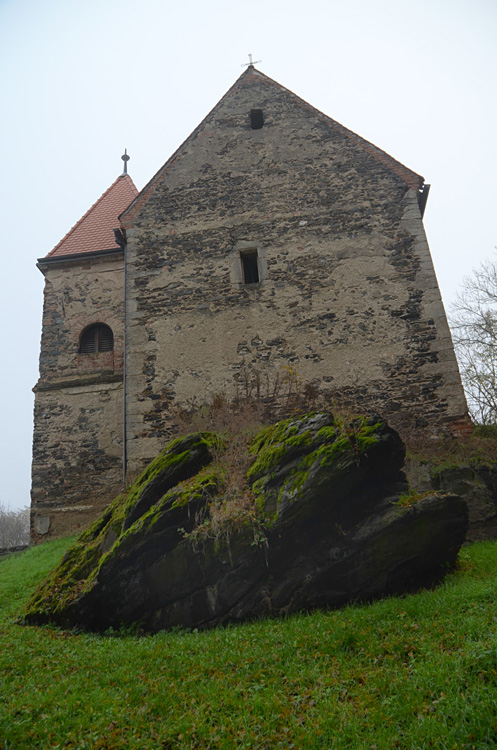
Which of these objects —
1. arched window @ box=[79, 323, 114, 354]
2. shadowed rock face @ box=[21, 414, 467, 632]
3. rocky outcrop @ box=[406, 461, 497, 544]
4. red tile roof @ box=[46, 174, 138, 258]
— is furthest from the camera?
red tile roof @ box=[46, 174, 138, 258]

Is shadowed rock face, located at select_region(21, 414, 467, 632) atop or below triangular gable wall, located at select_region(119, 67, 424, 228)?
below

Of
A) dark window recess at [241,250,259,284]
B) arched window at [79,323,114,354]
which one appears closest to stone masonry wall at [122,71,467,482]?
dark window recess at [241,250,259,284]

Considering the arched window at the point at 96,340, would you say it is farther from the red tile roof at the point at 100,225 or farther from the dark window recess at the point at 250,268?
the dark window recess at the point at 250,268

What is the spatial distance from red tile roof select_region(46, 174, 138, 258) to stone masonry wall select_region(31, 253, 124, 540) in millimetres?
572

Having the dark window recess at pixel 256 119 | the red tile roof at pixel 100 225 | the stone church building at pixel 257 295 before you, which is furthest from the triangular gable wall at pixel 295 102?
the red tile roof at pixel 100 225

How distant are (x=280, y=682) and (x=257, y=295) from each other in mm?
8136

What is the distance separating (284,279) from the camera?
11711mm

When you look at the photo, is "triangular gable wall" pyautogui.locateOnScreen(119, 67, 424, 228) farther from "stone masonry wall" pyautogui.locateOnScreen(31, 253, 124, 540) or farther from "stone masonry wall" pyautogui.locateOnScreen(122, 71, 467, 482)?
"stone masonry wall" pyautogui.locateOnScreen(31, 253, 124, 540)

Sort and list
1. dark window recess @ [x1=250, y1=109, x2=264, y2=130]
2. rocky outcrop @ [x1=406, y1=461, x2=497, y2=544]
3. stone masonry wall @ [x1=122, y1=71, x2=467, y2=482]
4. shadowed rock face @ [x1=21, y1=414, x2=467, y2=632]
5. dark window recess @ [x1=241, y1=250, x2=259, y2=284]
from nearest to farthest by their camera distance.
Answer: shadowed rock face @ [x1=21, y1=414, x2=467, y2=632]
rocky outcrop @ [x1=406, y1=461, x2=497, y2=544]
stone masonry wall @ [x1=122, y1=71, x2=467, y2=482]
dark window recess @ [x1=241, y1=250, x2=259, y2=284]
dark window recess @ [x1=250, y1=109, x2=264, y2=130]

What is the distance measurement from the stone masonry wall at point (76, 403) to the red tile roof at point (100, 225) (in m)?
0.57

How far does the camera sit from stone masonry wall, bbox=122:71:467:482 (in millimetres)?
10852

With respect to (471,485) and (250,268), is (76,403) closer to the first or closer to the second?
(250,268)

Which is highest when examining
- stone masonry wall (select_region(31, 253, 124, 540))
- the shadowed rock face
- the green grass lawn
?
stone masonry wall (select_region(31, 253, 124, 540))

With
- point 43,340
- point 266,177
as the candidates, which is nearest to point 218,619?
point 266,177
